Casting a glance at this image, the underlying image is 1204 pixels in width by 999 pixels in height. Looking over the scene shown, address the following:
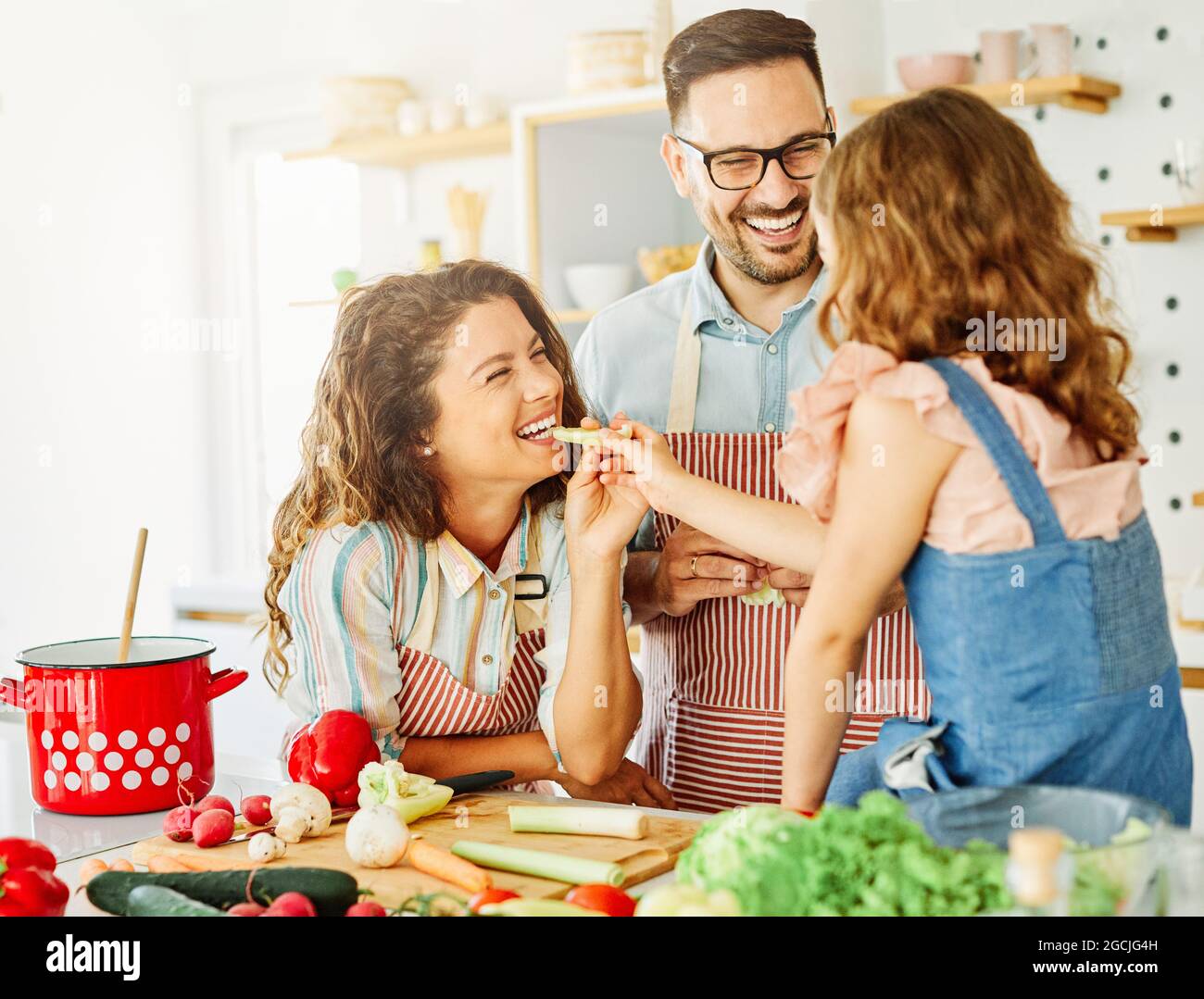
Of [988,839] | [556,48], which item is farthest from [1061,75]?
[988,839]

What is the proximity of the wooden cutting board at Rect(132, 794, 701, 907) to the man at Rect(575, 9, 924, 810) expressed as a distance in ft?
1.65

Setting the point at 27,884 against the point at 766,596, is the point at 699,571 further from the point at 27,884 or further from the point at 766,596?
the point at 27,884

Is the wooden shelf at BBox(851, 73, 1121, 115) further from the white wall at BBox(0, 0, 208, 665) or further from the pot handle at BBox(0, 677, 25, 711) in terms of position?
the white wall at BBox(0, 0, 208, 665)

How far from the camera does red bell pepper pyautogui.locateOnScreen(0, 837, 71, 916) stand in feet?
3.66

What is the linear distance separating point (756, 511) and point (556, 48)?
269 centimetres

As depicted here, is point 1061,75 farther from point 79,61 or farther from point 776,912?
point 79,61

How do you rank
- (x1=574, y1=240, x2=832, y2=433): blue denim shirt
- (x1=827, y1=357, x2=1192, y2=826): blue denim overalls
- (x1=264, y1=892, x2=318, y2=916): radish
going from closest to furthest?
(x1=264, y1=892, x2=318, y2=916): radish < (x1=827, y1=357, x2=1192, y2=826): blue denim overalls < (x1=574, y1=240, x2=832, y2=433): blue denim shirt

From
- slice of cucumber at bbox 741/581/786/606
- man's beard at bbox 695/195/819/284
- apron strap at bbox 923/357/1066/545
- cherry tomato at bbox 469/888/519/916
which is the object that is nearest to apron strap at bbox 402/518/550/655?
slice of cucumber at bbox 741/581/786/606

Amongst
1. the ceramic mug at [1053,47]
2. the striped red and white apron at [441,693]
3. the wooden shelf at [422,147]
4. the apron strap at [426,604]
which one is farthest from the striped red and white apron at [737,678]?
the wooden shelf at [422,147]

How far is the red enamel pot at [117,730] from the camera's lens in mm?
1461

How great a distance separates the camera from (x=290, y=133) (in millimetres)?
4504

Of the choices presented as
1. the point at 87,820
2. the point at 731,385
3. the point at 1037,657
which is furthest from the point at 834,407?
the point at 87,820

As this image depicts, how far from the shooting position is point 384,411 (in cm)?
178

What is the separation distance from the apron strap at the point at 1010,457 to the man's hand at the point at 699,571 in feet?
2.11
